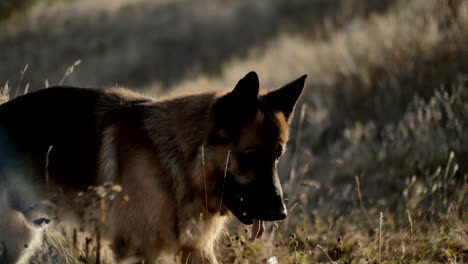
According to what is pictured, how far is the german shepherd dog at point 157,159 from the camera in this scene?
3.61 metres

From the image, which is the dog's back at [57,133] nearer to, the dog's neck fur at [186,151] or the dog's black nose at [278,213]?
the dog's neck fur at [186,151]

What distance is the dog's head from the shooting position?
3.58 m

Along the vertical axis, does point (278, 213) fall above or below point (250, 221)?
above

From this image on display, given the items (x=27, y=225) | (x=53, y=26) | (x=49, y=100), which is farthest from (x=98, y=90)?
(x=53, y=26)

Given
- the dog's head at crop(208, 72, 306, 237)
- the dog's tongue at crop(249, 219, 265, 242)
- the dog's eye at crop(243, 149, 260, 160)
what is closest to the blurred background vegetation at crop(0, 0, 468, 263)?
the dog's tongue at crop(249, 219, 265, 242)

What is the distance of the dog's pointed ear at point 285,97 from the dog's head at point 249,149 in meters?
0.25

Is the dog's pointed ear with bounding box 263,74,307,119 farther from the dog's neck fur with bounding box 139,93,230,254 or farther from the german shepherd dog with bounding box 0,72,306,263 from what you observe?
the dog's neck fur with bounding box 139,93,230,254

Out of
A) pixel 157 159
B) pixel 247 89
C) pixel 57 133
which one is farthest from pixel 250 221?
pixel 57 133

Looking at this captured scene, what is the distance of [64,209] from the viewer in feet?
12.3

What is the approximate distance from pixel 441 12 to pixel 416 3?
103 centimetres

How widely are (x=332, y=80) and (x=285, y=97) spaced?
257 inches

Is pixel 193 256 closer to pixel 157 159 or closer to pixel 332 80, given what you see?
pixel 157 159

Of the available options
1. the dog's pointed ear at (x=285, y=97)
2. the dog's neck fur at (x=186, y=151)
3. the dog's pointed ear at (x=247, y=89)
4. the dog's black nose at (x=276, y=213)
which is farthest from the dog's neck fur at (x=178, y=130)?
the dog's black nose at (x=276, y=213)

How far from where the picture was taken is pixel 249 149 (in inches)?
141
